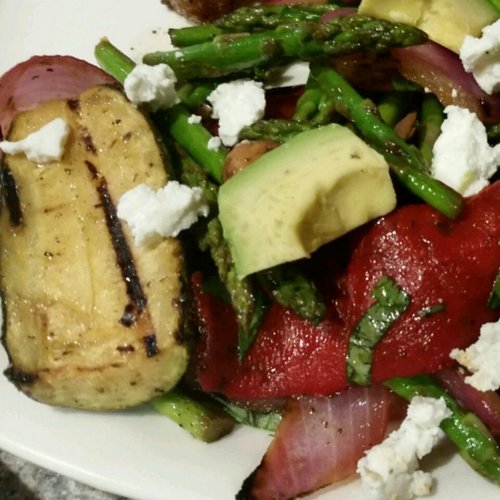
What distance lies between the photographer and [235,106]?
60.4 inches

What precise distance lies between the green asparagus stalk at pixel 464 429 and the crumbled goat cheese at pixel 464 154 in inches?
12.9

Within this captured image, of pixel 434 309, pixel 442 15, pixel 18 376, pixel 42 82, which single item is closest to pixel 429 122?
pixel 442 15

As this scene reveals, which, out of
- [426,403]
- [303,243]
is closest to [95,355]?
[303,243]

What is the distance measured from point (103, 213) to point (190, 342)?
283 millimetres

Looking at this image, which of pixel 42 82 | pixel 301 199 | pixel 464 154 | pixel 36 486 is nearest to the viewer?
pixel 301 199

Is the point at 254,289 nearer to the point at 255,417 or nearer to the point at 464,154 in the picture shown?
the point at 255,417

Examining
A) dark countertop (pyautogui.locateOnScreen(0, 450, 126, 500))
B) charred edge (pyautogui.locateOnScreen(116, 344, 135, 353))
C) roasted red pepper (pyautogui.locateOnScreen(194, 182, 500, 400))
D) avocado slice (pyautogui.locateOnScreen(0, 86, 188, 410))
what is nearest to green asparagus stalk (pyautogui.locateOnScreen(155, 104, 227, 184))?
avocado slice (pyautogui.locateOnScreen(0, 86, 188, 410))

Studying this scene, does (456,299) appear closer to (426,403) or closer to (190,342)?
(426,403)

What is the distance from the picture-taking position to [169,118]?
1.55 meters

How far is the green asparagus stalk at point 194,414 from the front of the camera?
141 cm

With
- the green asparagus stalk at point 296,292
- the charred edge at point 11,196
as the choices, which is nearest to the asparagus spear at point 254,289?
the green asparagus stalk at point 296,292

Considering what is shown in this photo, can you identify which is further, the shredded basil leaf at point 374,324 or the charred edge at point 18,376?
the charred edge at point 18,376

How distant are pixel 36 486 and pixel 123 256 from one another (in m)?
0.63

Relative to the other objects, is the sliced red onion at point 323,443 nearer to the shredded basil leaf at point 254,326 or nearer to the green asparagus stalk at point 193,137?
the shredded basil leaf at point 254,326
